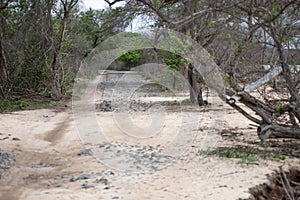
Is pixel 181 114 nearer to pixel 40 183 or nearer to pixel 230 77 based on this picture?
pixel 230 77

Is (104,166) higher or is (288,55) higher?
(288,55)

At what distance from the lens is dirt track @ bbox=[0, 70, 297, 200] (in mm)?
4508

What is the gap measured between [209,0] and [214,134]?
11.4 ft

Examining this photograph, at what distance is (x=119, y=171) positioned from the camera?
537 centimetres

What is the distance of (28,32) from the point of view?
1502 cm

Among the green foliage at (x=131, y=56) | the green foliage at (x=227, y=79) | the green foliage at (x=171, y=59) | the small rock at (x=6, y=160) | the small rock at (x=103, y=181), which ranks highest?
the green foliage at (x=131, y=56)

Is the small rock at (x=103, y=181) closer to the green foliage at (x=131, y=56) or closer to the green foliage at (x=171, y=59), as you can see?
the green foliage at (x=171, y=59)

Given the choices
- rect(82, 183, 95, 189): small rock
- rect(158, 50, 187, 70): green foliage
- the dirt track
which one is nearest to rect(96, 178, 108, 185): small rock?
the dirt track

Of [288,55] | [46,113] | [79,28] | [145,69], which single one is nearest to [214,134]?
[288,55]

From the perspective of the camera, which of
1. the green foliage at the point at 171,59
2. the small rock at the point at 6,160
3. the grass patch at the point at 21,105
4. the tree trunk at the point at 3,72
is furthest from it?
the tree trunk at the point at 3,72

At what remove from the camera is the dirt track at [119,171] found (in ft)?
14.8

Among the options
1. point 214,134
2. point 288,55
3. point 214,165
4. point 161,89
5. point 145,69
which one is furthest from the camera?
point 161,89

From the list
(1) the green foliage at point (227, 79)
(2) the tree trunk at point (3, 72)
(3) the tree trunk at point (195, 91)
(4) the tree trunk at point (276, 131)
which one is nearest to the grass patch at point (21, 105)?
(2) the tree trunk at point (3, 72)

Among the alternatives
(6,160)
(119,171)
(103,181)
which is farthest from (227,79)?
(6,160)
